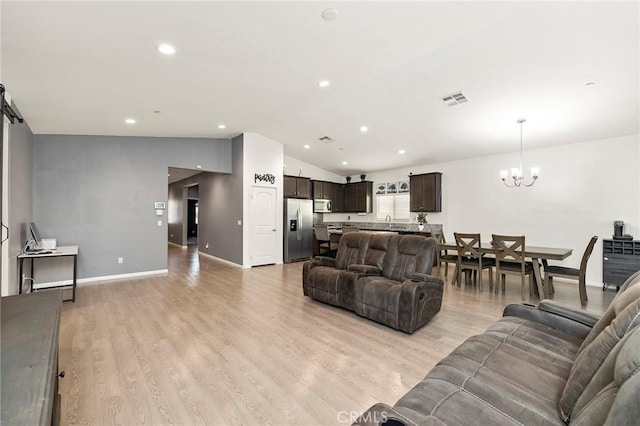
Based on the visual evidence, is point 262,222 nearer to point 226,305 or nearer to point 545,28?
point 226,305

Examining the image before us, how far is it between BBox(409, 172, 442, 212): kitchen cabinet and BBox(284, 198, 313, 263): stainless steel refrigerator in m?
2.91

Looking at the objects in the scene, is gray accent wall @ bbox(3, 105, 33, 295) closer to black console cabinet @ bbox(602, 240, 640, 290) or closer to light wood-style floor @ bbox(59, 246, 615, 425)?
light wood-style floor @ bbox(59, 246, 615, 425)

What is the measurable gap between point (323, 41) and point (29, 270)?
5857 millimetres

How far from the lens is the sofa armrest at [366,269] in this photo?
371 cm

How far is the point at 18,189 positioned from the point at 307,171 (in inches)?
254

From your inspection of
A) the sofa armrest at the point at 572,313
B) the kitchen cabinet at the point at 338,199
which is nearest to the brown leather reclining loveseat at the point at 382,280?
the sofa armrest at the point at 572,313

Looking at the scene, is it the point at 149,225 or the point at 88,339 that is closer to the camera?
the point at 88,339

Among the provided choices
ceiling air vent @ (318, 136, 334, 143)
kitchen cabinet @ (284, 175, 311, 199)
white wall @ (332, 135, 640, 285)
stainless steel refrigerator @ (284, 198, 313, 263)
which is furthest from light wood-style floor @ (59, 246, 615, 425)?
kitchen cabinet @ (284, 175, 311, 199)

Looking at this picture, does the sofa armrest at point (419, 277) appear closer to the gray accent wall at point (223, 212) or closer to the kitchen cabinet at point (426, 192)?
the gray accent wall at point (223, 212)

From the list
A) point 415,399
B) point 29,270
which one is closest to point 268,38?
point 415,399

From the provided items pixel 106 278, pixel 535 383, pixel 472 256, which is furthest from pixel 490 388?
pixel 106 278

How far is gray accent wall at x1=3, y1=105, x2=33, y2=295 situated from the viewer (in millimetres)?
3689

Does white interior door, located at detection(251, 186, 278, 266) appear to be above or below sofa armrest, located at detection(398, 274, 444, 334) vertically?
above

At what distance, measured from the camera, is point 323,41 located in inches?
115
